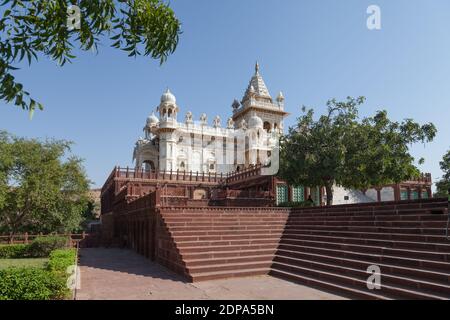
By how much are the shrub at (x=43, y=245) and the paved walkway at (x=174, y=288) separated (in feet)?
32.3

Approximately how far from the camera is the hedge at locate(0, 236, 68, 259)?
69.8ft

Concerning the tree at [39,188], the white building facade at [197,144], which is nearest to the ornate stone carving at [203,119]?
the white building facade at [197,144]

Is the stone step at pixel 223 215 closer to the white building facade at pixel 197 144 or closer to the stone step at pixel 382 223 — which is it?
the stone step at pixel 382 223

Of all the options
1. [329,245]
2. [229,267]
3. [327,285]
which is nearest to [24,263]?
[229,267]

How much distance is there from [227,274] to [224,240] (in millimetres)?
1917

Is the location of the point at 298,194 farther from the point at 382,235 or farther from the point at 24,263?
the point at 24,263

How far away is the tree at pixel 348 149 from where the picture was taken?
20.6 meters

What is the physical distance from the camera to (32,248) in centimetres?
2138

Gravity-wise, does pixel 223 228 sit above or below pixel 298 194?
below

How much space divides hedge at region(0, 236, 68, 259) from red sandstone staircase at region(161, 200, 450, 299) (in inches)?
426

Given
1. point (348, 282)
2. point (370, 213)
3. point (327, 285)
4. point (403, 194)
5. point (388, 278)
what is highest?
point (403, 194)

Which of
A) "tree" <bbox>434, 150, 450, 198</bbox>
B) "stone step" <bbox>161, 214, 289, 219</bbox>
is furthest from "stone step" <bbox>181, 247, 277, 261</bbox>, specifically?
"tree" <bbox>434, 150, 450, 198</bbox>

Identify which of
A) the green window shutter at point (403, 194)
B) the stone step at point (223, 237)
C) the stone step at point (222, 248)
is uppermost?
the green window shutter at point (403, 194)

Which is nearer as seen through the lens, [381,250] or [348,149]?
[381,250]
